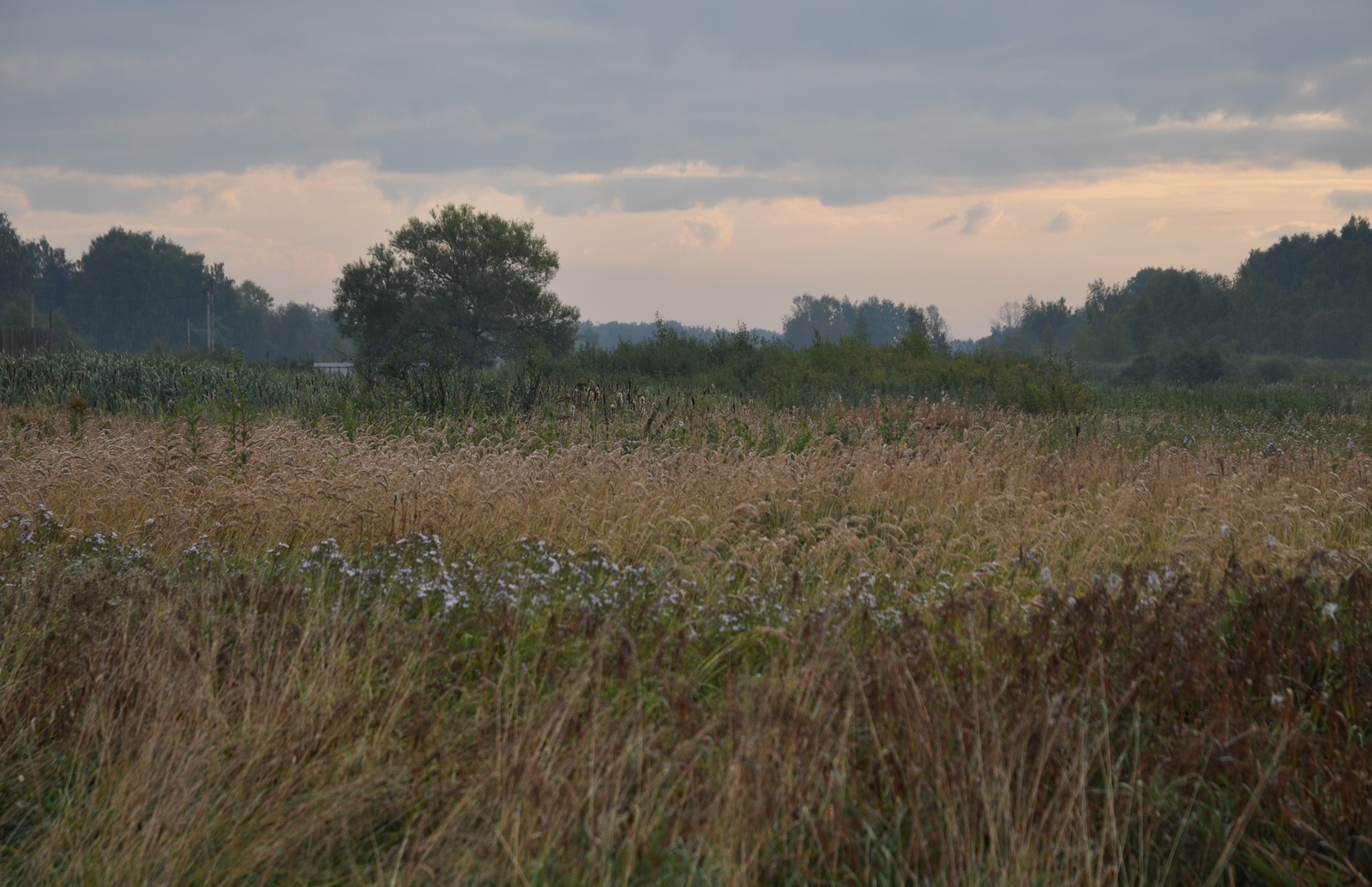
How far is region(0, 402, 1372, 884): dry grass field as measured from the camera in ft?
9.02

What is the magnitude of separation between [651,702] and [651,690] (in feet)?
0.54

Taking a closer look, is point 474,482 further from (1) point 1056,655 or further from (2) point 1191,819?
(2) point 1191,819

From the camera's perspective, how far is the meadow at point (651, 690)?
2758mm

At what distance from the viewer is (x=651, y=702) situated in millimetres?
3564

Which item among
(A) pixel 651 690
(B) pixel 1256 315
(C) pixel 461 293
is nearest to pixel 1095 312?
(B) pixel 1256 315

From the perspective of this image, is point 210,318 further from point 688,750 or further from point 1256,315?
point 1256,315

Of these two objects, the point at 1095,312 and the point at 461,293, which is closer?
the point at 461,293

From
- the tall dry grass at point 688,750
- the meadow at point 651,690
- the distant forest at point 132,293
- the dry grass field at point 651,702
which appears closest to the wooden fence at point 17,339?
the meadow at point 651,690

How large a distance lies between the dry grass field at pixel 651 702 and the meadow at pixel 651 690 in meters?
0.02

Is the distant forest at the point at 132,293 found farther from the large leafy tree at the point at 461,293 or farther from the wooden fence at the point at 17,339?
the wooden fence at the point at 17,339

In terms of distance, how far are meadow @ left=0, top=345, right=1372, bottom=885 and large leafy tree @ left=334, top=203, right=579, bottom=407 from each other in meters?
42.2

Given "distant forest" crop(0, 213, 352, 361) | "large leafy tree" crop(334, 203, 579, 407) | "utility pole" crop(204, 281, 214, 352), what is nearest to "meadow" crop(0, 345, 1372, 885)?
"large leafy tree" crop(334, 203, 579, 407)

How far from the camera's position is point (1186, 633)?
12.9 feet

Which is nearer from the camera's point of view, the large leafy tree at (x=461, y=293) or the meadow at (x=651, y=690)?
the meadow at (x=651, y=690)
